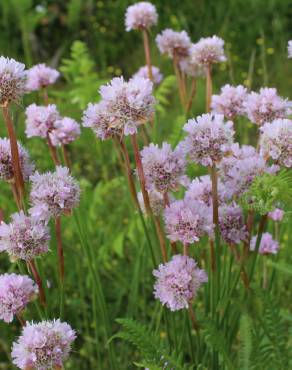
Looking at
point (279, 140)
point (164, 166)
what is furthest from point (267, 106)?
point (164, 166)

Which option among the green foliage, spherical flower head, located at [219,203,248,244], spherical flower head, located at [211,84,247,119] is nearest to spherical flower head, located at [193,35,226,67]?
spherical flower head, located at [211,84,247,119]

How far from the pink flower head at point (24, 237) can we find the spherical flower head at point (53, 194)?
0.06 ft

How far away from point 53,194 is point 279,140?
1.16 ft

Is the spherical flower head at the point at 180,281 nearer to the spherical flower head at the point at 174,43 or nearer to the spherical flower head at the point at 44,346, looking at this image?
the spherical flower head at the point at 44,346

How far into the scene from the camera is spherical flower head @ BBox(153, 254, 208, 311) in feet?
3.20

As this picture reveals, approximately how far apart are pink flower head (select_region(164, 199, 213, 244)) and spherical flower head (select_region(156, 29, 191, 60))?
0.67 meters

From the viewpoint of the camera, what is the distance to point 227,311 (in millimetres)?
1129

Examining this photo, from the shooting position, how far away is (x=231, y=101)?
1.24 m

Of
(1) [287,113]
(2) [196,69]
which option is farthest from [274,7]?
(1) [287,113]

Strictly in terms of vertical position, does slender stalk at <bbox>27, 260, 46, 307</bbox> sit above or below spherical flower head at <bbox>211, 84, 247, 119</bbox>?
below

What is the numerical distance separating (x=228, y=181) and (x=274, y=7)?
325 centimetres

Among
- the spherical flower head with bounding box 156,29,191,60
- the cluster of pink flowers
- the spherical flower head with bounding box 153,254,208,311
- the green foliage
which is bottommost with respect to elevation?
the spherical flower head with bounding box 153,254,208,311

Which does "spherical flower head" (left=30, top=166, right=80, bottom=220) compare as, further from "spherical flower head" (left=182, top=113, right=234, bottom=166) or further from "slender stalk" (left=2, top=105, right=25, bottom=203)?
"spherical flower head" (left=182, top=113, right=234, bottom=166)

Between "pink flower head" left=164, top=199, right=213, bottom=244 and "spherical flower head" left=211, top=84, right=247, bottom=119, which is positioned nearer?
"pink flower head" left=164, top=199, right=213, bottom=244
